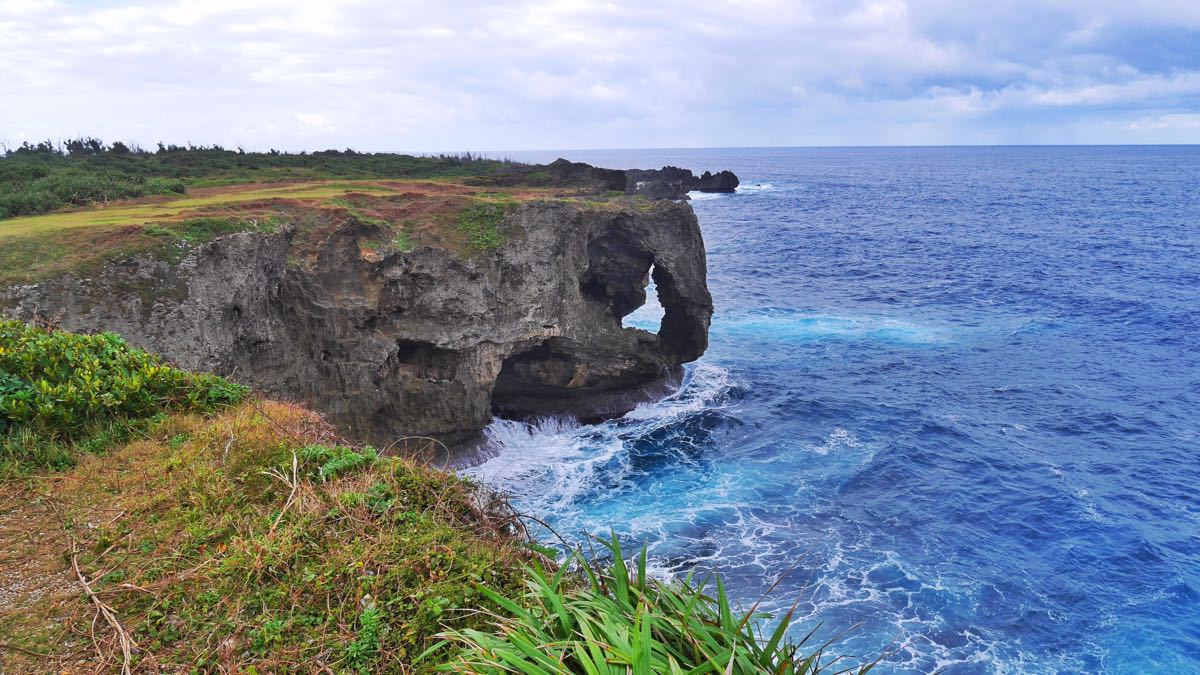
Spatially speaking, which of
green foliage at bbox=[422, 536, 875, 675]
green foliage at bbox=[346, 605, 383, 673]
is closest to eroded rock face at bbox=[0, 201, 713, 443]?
green foliage at bbox=[346, 605, 383, 673]

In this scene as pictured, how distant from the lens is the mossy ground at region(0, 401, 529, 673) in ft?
17.4

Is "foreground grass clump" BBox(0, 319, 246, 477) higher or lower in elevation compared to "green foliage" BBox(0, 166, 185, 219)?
lower

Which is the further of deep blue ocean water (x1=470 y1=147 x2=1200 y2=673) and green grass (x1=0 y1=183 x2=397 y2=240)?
green grass (x1=0 y1=183 x2=397 y2=240)

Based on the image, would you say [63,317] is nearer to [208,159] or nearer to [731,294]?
[208,159]

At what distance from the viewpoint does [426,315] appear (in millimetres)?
23531

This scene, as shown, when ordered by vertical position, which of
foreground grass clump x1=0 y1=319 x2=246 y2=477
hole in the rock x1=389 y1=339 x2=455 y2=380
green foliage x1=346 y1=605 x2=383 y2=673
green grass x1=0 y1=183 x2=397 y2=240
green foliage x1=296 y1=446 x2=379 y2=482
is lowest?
hole in the rock x1=389 y1=339 x2=455 y2=380

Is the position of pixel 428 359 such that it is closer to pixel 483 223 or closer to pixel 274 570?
pixel 483 223

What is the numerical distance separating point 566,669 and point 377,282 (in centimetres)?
2032

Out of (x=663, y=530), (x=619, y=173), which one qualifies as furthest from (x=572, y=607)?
(x=619, y=173)

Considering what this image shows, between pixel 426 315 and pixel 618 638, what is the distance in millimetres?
20235

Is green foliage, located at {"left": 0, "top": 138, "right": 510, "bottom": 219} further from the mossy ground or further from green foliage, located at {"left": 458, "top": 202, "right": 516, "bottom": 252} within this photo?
the mossy ground

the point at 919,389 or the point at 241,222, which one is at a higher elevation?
the point at 241,222

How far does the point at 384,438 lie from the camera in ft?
75.5

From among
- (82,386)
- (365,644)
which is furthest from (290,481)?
(82,386)
